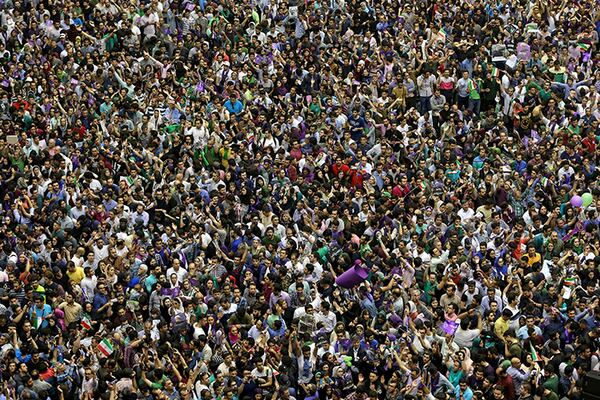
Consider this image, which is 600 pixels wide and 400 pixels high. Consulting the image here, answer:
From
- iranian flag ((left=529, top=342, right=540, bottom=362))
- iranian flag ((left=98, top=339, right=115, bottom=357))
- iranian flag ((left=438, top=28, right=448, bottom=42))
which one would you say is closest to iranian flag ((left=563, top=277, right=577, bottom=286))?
iranian flag ((left=529, top=342, right=540, bottom=362))

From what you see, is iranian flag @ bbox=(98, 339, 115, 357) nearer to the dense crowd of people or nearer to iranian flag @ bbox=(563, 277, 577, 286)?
the dense crowd of people

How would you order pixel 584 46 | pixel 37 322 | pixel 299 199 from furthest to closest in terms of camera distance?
pixel 584 46 < pixel 299 199 < pixel 37 322

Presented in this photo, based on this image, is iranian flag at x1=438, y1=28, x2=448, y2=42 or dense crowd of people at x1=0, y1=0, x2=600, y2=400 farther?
iranian flag at x1=438, y1=28, x2=448, y2=42

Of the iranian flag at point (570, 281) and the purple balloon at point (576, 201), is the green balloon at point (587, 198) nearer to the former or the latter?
the purple balloon at point (576, 201)

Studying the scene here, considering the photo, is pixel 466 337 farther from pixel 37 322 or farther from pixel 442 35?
pixel 442 35

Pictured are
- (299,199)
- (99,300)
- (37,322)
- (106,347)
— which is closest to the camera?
(106,347)

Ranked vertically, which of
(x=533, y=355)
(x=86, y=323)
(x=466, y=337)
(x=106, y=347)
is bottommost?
(x=533, y=355)

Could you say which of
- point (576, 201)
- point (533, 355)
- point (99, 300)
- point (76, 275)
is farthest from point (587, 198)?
point (76, 275)
